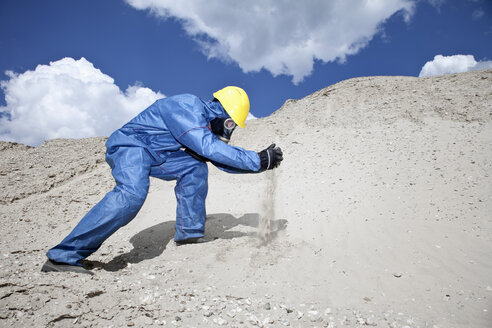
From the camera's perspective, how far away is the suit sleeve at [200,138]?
2.89m

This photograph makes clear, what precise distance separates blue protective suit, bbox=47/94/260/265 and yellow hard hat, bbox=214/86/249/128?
93 mm

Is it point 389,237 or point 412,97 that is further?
point 412,97

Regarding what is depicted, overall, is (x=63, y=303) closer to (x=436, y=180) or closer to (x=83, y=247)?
(x=83, y=247)

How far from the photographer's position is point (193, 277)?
2707 mm

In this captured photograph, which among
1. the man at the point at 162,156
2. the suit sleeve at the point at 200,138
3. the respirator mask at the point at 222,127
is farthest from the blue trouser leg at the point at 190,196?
the suit sleeve at the point at 200,138

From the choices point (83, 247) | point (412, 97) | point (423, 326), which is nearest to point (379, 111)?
point (412, 97)

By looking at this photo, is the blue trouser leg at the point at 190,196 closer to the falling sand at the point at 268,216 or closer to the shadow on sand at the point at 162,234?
the shadow on sand at the point at 162,234

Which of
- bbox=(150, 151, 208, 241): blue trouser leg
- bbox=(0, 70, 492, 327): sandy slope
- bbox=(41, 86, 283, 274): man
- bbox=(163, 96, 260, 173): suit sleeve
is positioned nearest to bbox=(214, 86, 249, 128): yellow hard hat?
bbox=(41, 86, 283, 274): man

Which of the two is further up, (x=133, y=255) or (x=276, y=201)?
(x=276, y=201)

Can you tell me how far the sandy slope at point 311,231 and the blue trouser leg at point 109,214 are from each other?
9.9 inches

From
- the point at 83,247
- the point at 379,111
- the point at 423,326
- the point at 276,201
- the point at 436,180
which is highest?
the point at 379,111

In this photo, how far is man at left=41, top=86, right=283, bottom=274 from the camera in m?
2.70

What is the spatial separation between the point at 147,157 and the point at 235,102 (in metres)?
0.99

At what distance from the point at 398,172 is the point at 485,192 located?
111cm
